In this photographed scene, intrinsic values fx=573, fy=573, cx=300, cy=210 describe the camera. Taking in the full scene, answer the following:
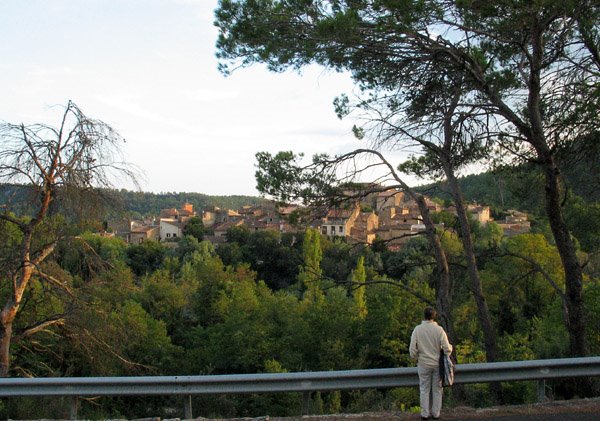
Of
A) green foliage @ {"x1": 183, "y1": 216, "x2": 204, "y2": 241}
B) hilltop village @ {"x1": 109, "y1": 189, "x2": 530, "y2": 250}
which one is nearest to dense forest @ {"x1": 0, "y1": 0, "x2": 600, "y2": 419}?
hilltop village @ {"x1": 109, "y1": 189, "x2": 530, "y2": 250}

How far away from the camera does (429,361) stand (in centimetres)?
574

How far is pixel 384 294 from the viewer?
30.1 metres

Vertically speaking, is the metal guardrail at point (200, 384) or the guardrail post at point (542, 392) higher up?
the metal guardrail at point (200, 384)

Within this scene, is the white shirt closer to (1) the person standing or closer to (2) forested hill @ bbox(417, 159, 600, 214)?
(1) the person standing

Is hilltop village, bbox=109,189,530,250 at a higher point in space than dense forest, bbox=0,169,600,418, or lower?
higher

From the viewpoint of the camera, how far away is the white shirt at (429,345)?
5.73 meters

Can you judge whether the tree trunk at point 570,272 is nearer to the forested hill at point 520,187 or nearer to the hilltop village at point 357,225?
the forested hill at point 520,187

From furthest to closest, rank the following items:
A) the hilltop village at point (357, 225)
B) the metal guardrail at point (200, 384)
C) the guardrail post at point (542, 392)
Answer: the hilltop village at point (357, 225), the guardrail post at point (542, 392), the metal guardrail at point (200, 384)

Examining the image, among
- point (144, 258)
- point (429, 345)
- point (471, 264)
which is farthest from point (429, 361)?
point (144, 258)

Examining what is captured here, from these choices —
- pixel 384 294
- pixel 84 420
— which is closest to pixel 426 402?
pixel 84 420

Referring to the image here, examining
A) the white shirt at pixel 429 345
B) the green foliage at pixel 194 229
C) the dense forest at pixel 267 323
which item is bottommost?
the dense forest at pixel 267 323

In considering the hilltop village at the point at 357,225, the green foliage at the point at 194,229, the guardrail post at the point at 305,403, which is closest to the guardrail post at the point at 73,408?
the guardrail post at the point at 305,403

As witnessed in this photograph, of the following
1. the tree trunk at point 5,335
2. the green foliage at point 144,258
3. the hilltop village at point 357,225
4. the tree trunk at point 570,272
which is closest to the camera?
the tree trunk at point 5,335

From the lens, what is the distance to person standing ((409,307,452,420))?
5.66m
